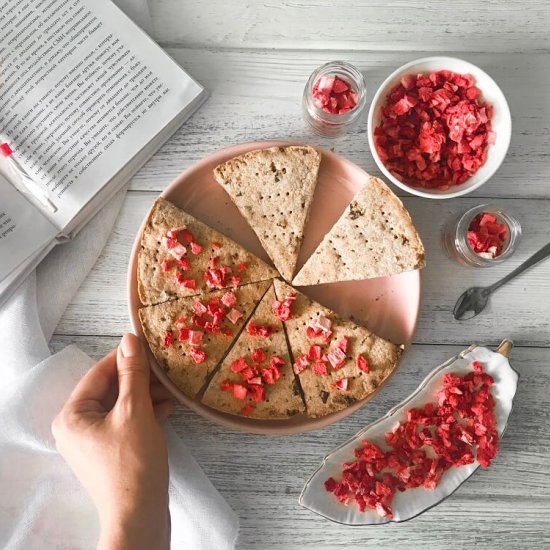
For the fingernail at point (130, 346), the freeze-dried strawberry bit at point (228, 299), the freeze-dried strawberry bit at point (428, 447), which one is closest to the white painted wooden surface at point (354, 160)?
the freeze-dried strawberry bit at point (428, 447)

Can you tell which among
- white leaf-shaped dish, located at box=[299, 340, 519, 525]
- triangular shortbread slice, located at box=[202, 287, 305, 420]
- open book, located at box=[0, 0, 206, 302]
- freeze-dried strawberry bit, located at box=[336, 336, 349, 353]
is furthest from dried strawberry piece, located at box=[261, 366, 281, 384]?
open book, located at box=[0, 0, 206, 302]

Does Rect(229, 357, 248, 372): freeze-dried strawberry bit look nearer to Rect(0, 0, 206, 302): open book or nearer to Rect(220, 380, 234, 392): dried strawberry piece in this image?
Rect(220, 380, 234, 392): dried strawberry piece

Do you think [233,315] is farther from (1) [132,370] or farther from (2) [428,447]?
(2) [428,447]

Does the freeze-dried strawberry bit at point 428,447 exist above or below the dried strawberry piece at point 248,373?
below

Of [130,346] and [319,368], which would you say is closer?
[130,346]

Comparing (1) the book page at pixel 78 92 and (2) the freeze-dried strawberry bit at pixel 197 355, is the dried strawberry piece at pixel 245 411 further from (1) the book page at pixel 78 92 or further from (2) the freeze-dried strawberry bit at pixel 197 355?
(1) the book page at pixel 78 92

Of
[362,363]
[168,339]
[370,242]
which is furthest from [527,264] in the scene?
[168,339]
